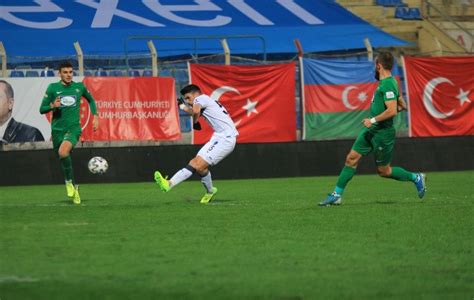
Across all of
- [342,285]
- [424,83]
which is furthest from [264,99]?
[342,285]

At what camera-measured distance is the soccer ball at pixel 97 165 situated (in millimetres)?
23344

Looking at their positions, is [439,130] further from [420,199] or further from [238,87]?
[420,199]

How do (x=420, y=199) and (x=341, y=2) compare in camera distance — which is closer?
(x=420, y=199)

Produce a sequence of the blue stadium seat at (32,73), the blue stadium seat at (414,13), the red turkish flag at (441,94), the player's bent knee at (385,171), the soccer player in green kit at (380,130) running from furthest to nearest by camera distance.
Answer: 1. the blue stadium seat at (414,13)
2. the blue stadium seat at (32,73)
3. the red turkish flag at (441,94)
4. the player's bent knee at (385,171)
5. the soccer player in green kit at (380,130)

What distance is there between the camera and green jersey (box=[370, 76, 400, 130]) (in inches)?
645

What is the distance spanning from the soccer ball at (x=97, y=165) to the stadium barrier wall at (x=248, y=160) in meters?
1.64

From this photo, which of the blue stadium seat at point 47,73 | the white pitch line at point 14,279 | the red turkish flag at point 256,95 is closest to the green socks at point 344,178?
the white pitch line at point 14,279

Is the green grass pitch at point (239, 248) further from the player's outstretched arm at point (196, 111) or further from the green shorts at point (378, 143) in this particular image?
the player's outstretched arm at point (196, 111)

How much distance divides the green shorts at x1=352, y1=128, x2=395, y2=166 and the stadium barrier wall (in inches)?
374

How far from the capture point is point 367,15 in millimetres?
39188

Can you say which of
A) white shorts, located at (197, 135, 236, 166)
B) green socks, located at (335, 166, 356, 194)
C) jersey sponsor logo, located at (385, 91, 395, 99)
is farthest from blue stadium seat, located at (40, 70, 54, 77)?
jersey sponsor logo, located at (385, 91, 395, 99)

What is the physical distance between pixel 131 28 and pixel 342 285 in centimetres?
2727

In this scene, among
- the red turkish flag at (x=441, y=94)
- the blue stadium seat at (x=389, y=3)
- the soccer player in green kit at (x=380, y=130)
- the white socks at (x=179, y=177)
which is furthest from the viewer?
the blue stadium seat at (x=389, y=3)

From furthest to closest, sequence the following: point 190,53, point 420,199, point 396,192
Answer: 1. point 190,53
2. point 396,192
3. point 420,199
